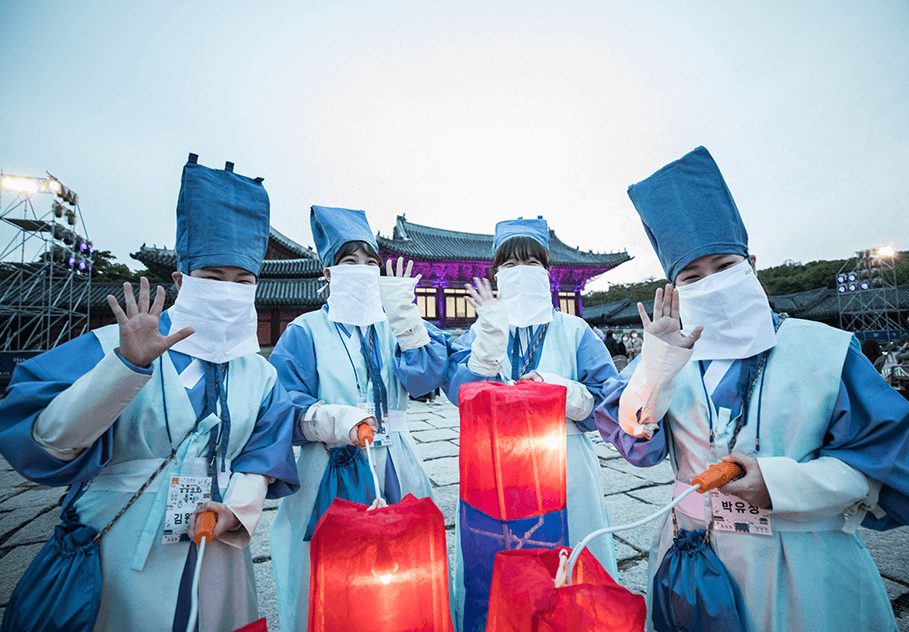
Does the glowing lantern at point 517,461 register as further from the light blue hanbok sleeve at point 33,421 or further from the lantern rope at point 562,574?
the light blue hanbok sleeve at point 33,421

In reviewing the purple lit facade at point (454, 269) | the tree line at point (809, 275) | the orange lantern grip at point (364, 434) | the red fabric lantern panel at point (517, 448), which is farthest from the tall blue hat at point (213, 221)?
the tree line at point (809, 275)

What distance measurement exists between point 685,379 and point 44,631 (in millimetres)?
2150

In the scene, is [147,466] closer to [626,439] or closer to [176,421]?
[176,421]

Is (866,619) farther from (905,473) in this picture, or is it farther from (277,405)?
(277,405)

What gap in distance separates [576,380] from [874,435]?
1144 mm

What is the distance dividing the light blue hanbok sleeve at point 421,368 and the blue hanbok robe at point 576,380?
90mm

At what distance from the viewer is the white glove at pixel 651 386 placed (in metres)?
1.21

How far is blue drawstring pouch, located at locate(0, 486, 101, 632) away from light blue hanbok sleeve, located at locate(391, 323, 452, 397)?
1.24 metres

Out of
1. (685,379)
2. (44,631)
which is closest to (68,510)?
(44,631)

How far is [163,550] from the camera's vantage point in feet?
4.24

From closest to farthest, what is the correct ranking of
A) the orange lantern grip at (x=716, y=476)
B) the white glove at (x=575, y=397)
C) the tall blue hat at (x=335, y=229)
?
the orange lantern grip at (x=716, y=476) → the white glove at (x=575, y=397) → the tall blue hat at (x=335, y=229)

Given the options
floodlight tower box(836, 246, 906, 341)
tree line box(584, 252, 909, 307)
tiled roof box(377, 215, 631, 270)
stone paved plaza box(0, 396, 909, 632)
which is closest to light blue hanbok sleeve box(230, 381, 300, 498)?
stone paved plaza box(0, 396, 909, 632)

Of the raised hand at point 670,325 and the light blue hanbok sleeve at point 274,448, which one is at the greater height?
the raised hand at point 670,325

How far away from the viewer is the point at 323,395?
191 cm
